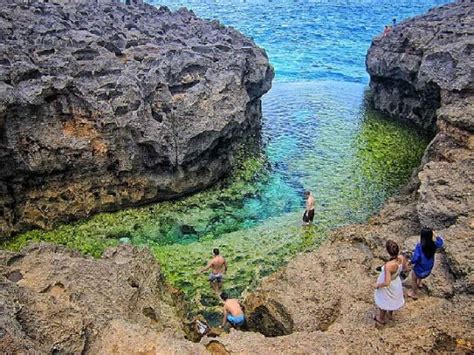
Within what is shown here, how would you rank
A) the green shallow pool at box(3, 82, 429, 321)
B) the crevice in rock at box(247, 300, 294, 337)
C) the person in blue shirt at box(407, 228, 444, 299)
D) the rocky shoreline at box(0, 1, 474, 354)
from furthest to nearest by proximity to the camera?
the green shallow pool at box(3, 82, 429, 321), the crevice in rock at box(247, 300, 294, 337), the person in blue shirt at box(407, 228, 444, 299), the rocky shoreline at box(0, 1, 474, 354)

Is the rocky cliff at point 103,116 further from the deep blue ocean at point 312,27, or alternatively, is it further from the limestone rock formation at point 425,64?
the deep blue ocean at point 312,27

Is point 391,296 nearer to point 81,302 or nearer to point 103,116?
point 81,302

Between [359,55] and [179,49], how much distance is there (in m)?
34.9

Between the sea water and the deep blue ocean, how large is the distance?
728 centimetres

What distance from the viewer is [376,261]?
11.7 m

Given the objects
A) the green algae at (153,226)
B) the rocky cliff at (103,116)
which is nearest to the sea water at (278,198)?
the green algae at (153,226)

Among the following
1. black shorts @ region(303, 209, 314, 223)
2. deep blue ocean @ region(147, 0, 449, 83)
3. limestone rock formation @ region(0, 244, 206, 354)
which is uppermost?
limestone rock formation @ region(0, 244, 206, 354)

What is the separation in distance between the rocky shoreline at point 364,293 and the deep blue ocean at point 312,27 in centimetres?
2672

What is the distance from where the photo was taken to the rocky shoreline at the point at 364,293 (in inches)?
316

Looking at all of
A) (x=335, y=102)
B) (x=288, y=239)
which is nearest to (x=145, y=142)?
(x=288, y=239)

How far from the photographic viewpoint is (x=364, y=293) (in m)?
10.4

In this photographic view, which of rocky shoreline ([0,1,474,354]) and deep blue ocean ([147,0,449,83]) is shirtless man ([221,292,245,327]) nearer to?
rocky shoreline ([0,1,474,354])

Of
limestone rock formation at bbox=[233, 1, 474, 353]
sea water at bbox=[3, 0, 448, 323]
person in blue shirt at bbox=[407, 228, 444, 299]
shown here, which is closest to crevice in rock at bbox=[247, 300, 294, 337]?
limestone rock formation at bbox=[233, 1, 474, 353]

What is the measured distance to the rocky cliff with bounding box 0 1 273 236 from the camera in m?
15.6
